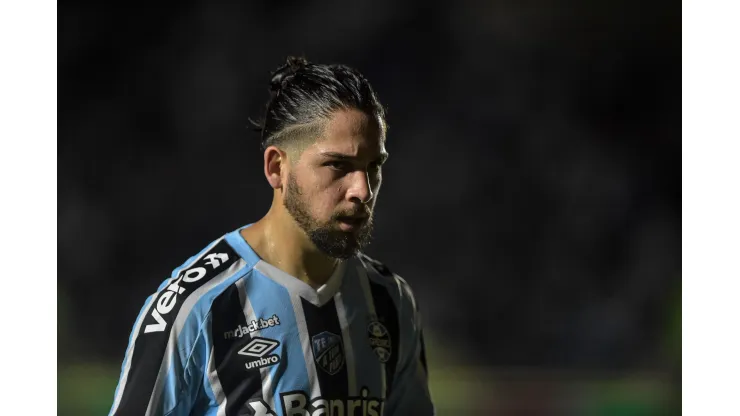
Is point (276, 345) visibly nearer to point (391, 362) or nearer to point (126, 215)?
point (391, 362)

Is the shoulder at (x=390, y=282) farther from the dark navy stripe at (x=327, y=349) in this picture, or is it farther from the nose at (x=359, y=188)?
the nose at (x=359, y=188)

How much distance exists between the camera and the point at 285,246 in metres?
1.81

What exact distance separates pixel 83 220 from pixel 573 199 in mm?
2769

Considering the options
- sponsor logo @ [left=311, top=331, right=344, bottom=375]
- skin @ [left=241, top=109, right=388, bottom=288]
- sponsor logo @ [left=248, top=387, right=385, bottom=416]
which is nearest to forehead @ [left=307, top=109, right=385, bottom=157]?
skin @ [left=241, top=109, right=388, bottom=288]

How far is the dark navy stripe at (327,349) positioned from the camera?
1.75 metres

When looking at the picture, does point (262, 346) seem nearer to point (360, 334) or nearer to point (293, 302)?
point (293, 302)

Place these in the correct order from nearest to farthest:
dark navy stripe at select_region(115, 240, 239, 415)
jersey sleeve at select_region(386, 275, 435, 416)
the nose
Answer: dark navy stripe at select_region(115, 240, 239, 415) → the nose → jersey sleeve at select_region(386, 275, 435, 416)

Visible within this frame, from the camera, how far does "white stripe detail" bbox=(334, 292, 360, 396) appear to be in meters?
1.78

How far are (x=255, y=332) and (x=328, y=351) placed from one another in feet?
0.58

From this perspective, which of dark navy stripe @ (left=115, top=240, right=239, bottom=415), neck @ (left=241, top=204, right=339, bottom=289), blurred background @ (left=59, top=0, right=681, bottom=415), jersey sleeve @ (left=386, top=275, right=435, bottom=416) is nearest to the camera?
dark navy stripe @ (left=115, top=240, right=239, bottom=415)

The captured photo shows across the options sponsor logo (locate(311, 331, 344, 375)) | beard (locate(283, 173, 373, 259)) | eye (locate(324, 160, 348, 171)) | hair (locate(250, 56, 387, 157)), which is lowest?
sponsor logo (locate(311, 331, 344, 375))

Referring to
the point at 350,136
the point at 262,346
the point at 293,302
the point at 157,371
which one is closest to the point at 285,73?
the point at 350,136

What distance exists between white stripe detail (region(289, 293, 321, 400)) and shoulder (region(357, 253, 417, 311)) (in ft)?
0.81

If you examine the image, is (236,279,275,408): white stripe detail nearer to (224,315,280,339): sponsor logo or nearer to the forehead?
(224,315,280,339): sponsor logo
